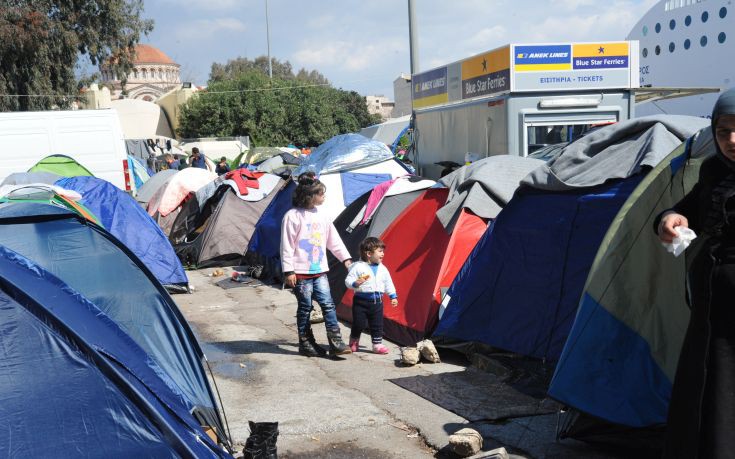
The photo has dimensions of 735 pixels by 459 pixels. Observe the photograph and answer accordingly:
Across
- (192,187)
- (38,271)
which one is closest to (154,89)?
(192,187)

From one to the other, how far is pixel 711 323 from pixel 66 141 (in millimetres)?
13692

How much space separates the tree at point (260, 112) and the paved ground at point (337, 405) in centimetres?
4136

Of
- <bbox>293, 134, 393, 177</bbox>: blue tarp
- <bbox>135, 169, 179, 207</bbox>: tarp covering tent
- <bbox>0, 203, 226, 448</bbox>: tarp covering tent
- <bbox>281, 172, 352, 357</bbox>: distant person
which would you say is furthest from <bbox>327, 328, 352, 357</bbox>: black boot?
<bbox>135, 169, 179, 207</bbox>: tarp covering tent

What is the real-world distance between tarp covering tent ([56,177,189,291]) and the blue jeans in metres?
3.84

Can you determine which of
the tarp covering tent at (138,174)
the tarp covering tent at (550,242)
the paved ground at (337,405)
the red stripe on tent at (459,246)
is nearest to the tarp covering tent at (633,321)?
the paved ground at (337,405)

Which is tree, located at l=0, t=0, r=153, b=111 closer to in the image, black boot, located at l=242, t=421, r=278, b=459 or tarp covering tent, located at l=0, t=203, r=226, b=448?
tarp covering tent, located at l=0, t=203, r=226, b=448

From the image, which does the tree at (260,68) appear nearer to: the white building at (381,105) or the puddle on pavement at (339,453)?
the white building at (381,105)

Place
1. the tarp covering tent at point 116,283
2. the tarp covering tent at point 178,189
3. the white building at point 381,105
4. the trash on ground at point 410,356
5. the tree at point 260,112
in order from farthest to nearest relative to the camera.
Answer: the white building at point 381,105
the tree at point 260,112
the tarp covering tent at point 178,189
the trash on ground at point 410,356
the tarp covering tent at point 116,283

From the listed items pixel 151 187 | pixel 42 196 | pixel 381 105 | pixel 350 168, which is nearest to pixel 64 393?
pixel 42 196

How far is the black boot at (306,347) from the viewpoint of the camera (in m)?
6.98

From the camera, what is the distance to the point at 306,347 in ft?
22.9

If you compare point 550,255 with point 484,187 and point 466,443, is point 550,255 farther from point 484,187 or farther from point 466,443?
point 466,443

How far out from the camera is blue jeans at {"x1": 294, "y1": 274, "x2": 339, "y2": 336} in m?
6.93

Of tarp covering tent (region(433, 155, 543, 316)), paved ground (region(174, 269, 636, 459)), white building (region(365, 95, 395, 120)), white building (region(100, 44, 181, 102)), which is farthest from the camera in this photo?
white building (region(100, 44, 181, 102))
